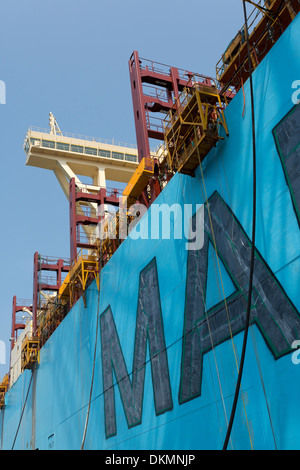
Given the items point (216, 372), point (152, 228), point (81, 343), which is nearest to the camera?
point (216, 372)

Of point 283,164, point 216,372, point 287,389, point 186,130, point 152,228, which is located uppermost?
point 186,130

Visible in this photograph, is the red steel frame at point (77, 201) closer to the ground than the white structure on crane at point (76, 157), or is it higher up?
closer to the ground

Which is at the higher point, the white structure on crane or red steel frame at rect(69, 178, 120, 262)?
the white structure on crane

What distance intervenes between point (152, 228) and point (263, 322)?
682 cm

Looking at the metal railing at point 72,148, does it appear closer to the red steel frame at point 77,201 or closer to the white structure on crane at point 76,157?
the white structure on crane at point 76,157

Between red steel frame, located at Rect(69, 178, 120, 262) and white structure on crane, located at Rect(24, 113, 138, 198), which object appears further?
white structure on crane, located at Rect(24, 113, 138, 198)

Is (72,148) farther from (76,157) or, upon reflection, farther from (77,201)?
(77,201)

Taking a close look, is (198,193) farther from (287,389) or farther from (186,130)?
(287,389)

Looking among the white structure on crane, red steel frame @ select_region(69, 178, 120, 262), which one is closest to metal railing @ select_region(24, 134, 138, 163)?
the white structure on crane

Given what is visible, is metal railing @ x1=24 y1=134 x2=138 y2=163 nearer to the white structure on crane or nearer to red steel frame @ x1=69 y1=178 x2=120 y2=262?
the white structure on crane

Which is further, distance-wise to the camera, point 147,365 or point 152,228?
point 152,228

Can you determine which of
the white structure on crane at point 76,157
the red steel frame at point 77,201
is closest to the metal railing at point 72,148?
the white structure on crane at point 76,157
